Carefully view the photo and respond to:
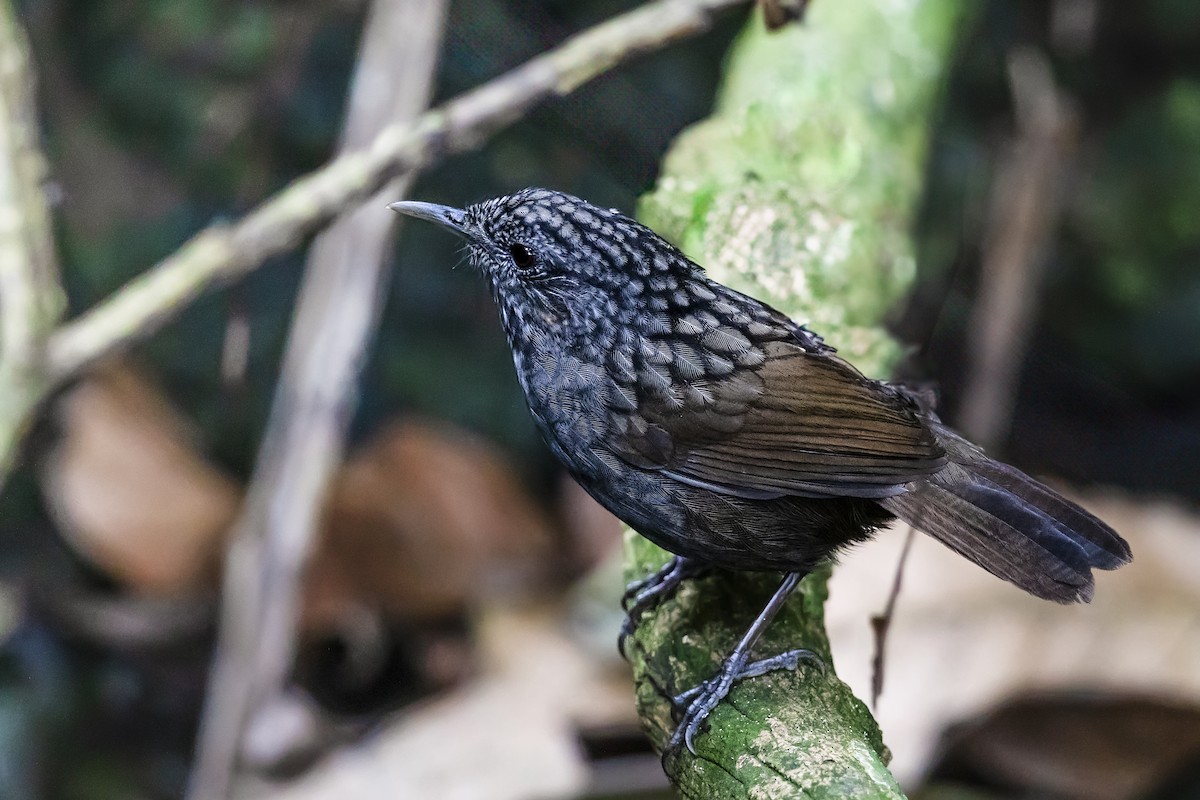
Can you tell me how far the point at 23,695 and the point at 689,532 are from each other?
2.88 m

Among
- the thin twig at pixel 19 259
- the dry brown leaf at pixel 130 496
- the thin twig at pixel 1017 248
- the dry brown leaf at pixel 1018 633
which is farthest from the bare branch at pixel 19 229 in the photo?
the thin twig at pixel 1017 248

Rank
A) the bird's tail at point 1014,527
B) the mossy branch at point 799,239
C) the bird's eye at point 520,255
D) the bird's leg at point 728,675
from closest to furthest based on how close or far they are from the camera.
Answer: the mossy branch at point 799,239 → the bird's leg at point 728,675 → the bird's tail at point 1014,527 → the bird's eye at point 520,255

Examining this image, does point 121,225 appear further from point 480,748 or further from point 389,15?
point 480,748

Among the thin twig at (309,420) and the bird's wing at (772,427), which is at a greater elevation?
the thin twig at (309,420)

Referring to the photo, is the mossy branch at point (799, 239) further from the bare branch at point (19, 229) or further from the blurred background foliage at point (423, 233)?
the bare branch at point (19, 229)

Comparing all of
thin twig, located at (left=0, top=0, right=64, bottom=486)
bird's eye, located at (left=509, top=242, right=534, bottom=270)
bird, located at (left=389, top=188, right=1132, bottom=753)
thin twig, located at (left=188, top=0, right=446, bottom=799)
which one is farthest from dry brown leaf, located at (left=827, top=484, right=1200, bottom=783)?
thin twig, located at (left=0, top=0, right=64, bottom=486)

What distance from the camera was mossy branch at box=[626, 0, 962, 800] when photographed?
2.01m

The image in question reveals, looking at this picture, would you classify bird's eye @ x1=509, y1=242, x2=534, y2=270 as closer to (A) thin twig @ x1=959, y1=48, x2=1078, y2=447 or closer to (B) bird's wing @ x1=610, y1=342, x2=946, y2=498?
(B) bird's wing @ x1=610, y1=342, x2=946, y2=498

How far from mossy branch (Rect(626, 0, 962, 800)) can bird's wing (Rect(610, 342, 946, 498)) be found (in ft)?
0.94

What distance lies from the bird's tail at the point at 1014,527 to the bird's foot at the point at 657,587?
0.45m

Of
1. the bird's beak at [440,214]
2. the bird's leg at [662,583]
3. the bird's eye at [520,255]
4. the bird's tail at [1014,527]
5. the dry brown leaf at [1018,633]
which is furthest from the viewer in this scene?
the dry brown leaf at [1018,633]

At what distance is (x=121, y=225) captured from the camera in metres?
4.84

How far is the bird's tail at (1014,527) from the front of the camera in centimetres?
228

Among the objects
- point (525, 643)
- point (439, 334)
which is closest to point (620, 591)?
point (525, 643)
